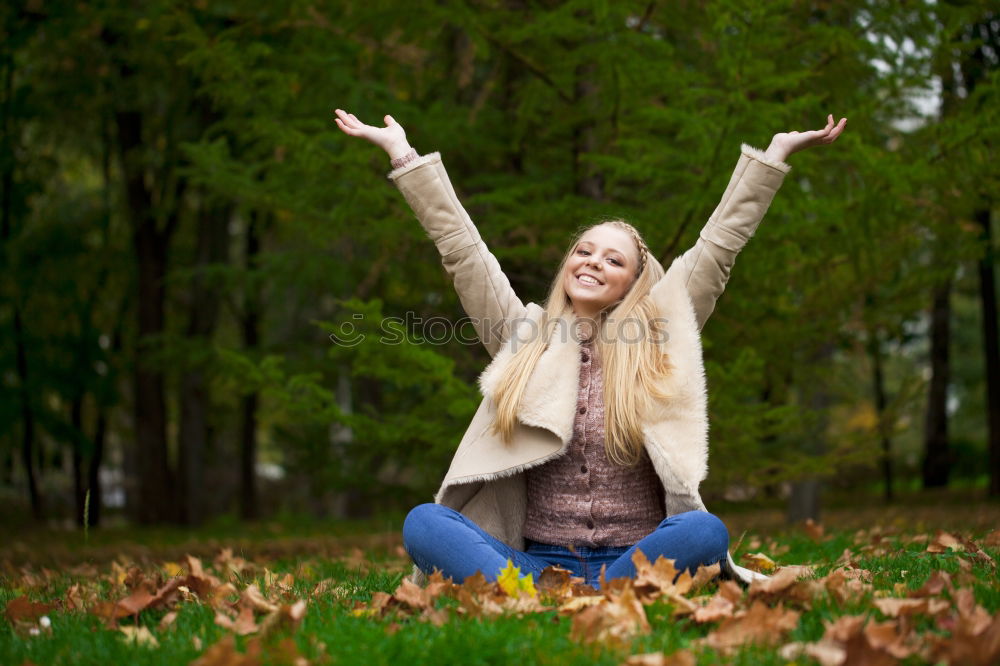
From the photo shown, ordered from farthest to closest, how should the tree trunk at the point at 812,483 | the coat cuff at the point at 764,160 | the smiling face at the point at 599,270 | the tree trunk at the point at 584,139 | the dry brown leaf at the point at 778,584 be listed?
the tree trunk at the point at 812,483 → the tree trunk at the point at 584,139 → the smiling face at the point at 599,270 → the coat cuff at the point at 764,160 → the dry brown leaf at the point at 778,584

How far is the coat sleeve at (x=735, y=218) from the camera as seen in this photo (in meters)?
3.51

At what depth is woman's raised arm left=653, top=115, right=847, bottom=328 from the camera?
138 inches

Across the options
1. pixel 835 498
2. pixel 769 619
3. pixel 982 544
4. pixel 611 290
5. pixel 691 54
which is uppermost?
pixel 691 54

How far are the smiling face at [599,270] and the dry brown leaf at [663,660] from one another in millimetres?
1729

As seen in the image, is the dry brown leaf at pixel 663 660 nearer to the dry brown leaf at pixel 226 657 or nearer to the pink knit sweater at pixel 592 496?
the dry brown leaf at pixel 226 657

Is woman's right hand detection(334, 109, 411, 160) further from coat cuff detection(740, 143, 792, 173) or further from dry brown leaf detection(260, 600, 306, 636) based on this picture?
dry brown leaf detection(260, 600, 306, 636)

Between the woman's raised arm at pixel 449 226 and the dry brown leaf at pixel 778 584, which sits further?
the woman's raised arm at pixel 449 226

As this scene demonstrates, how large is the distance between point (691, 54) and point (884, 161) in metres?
1.93

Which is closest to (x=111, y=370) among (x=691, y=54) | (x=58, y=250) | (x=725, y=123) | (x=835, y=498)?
(x=58, y=250)

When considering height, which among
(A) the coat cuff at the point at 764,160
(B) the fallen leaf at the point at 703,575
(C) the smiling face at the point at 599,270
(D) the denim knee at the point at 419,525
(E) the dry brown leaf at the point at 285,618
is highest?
(A) the coat cuff at the point at 764,160

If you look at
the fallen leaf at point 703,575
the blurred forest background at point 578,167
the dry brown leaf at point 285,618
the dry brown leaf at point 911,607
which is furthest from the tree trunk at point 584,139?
the dry brown leaf at point 285,618

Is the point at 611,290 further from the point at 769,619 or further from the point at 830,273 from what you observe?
the point at 830,273

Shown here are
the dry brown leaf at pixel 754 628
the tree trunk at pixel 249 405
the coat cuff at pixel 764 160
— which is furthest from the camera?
the tree trunk at pixel 249 405

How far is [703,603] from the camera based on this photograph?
2.67 meters
